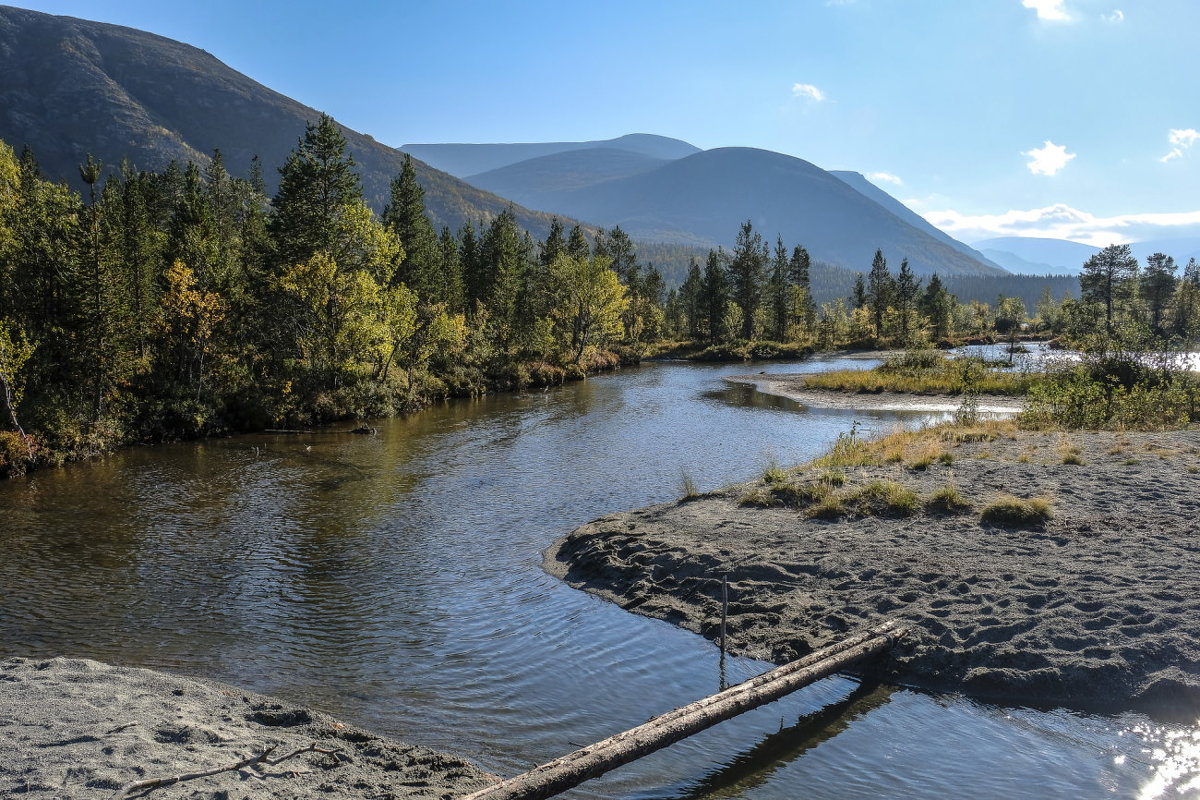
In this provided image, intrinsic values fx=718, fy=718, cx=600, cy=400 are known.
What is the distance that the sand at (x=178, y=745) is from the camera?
23.4ft

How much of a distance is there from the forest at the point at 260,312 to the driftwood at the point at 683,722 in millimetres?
29809

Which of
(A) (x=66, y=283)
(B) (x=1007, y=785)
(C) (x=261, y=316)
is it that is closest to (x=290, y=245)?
(C) (x=261, y=316)

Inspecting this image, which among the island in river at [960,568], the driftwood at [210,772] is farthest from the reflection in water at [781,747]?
the driftwood at [210,772]

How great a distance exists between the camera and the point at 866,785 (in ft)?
28.0

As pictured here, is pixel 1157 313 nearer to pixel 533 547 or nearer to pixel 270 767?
pixel 533 547

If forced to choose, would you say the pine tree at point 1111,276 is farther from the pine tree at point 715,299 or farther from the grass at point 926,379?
the grass at point 926,379

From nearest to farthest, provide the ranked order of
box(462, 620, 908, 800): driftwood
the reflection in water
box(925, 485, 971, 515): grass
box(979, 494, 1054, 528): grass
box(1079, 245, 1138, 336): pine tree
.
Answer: box(462, 620, 908, 800): driftwood < the reflection in water < box(979, 494, 1054, 528): grass < box(925, 485, 971, 515): grass < box(1079, 245, 1138, 336): pine tree

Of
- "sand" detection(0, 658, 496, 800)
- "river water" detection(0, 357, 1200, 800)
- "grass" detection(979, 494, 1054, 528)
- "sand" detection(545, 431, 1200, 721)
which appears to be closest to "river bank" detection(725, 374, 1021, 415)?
"river water" detection(0, 357, 1200, 800)

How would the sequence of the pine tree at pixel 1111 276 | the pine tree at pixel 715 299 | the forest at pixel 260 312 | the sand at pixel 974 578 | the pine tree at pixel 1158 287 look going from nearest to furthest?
the sand at pixel 974 578
the forest at pixel 260 312
the pine tree at pixel 715 299
the pine tree at pixel 1111 276
the pine tree at pixel 1158 287

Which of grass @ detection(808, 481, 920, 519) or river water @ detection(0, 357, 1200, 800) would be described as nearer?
river water @ detection(0, 357, 1200, 800)

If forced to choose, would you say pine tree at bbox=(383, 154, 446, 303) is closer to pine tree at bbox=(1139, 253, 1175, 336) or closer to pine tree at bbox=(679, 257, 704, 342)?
pine tree at bbox=(679, 257, 704, 342)

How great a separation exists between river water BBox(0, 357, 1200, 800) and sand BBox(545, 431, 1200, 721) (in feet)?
1.92

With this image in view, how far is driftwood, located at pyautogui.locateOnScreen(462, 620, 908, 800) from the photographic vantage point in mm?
7066

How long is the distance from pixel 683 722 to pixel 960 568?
761 cm
